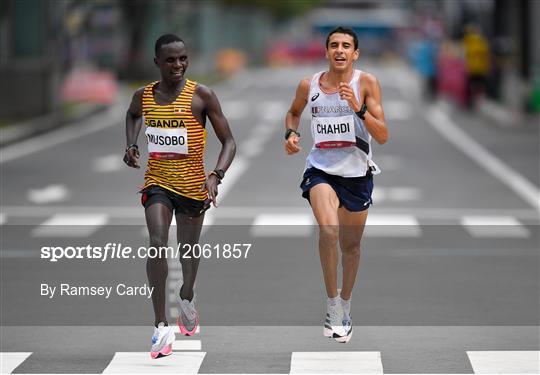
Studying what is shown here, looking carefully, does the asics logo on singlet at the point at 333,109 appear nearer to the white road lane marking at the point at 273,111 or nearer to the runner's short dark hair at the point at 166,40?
the runner's short dark hair at the point at 166,40

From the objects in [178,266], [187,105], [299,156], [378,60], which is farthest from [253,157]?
[378,60]

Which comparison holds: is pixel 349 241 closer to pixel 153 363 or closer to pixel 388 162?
pixel 153 363

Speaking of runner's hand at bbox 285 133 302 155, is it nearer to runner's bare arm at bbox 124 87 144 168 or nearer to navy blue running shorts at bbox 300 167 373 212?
navy blue running shorts at bbox 300 167 373 212

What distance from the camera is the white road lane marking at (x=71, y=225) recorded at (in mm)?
14641

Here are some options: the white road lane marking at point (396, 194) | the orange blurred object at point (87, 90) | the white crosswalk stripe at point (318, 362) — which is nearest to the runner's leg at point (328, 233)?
the white crosswalk stripe at point (318, 362)

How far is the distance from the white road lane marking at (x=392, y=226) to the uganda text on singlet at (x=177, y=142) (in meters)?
6.63

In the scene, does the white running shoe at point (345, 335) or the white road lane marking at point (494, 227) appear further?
the white road lane marking at point (494, 227)

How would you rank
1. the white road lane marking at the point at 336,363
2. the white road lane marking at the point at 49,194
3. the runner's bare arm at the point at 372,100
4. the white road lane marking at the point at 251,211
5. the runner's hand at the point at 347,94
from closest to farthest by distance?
the white road lane marking at the point at 336,363 → the runner's hand at the point at 347,94 → the runner's bare arm at the point at 372,100 → the white road lane marking at the point at 251,211 → the white road lane marking at the point at 49,194

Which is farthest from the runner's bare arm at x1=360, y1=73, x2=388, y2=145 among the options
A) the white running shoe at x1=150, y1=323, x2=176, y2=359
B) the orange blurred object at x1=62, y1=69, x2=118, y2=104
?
the orange blurred object at x1=62, y1=69, x2=118, y2=104

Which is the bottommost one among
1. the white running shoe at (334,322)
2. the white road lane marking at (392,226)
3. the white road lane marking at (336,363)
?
the white road lane marking at (336,363)

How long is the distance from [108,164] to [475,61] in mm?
16871

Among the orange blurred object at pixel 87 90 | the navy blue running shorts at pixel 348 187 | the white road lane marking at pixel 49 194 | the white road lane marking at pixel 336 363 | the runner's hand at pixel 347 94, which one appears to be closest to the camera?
the white road lane marking at pixel 336 363

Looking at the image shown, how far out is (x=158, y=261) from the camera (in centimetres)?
820

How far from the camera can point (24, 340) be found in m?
9.25
